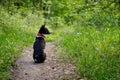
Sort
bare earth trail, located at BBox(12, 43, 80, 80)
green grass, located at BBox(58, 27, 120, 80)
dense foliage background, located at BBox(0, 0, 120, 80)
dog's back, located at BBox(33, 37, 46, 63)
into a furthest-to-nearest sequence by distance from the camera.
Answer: dog's back, located at BBox(33, 37, 46, 63) < bare earth trail, located at BBox(12, 43, 80, 80) < dense foliage background, located at BBox(0, 0, 120, 80) < green grass, located at BBox(58, 27, 120, 80)

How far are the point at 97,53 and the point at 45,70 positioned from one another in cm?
194

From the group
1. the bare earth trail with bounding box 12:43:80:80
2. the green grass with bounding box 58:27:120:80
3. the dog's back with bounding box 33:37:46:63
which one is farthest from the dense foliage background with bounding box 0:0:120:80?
the dog's back with bounding box 33:37:46:63

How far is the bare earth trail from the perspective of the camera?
8.79 meters

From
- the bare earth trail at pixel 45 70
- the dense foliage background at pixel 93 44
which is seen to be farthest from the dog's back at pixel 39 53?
the dense foliage background at pixel 93 44

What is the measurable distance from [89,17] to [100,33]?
272 cm

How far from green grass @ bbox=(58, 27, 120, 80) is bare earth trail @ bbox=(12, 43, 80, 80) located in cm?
34

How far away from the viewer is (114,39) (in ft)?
33.8

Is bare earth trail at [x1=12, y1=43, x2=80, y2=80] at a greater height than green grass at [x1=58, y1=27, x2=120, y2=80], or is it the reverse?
green grass at [x1=58, y1=27, x2=120, y2=80]

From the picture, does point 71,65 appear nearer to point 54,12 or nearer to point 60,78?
point 60,78

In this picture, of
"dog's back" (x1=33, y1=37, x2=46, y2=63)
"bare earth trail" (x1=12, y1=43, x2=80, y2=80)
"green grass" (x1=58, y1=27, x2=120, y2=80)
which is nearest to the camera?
"green grass" (x1=58, y1=27, x2=120, y2=80)

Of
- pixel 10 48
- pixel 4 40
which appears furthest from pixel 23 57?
pixel 4 40

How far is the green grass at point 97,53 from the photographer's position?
7688mm

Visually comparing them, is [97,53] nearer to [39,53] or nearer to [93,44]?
[93,44]

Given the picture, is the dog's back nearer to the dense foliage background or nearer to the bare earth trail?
the bare earth trail
